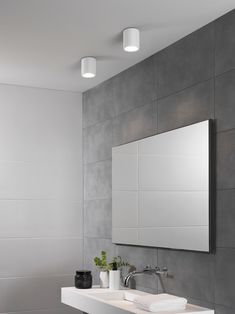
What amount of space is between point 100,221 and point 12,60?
162cm

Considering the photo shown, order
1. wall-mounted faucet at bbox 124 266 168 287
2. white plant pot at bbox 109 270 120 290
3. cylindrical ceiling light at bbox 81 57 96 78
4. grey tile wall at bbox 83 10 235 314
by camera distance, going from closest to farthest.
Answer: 1. grey tile wall at bbox 83 10 235 314
2. wall-mounted faucet at bbox 124 266 168 287
3. cylindrical ceiling light at bbox 81 57 96 78
4. white plant pot at bbox 109 270 120 290

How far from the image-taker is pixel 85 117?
17.2 ft

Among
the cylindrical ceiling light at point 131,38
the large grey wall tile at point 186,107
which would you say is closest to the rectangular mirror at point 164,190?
the large grey wall tile at point 186,107

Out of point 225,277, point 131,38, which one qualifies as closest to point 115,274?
point 225,277

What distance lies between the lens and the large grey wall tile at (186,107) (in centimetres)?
340

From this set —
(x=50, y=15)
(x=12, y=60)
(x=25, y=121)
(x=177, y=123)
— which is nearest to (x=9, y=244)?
(x=25, y=121)

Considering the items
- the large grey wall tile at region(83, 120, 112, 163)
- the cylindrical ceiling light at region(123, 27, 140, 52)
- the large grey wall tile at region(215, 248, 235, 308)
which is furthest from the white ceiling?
the large grey wall tile at region(215, 248, 235, 308)

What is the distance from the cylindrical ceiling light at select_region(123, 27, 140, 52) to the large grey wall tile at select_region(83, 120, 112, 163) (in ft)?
4.48

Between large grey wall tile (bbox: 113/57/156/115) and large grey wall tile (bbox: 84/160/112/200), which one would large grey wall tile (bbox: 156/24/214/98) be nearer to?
large grey wall tile (bbox: 113/57/156/115)

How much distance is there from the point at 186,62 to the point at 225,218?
111cm

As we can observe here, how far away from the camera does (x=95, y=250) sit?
492 cm

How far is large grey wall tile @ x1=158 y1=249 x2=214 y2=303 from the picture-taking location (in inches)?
130

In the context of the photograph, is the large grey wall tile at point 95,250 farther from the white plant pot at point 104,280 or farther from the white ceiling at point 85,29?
the white ceiling at point 85,29

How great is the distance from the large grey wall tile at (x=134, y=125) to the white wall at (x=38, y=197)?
0.77 m
